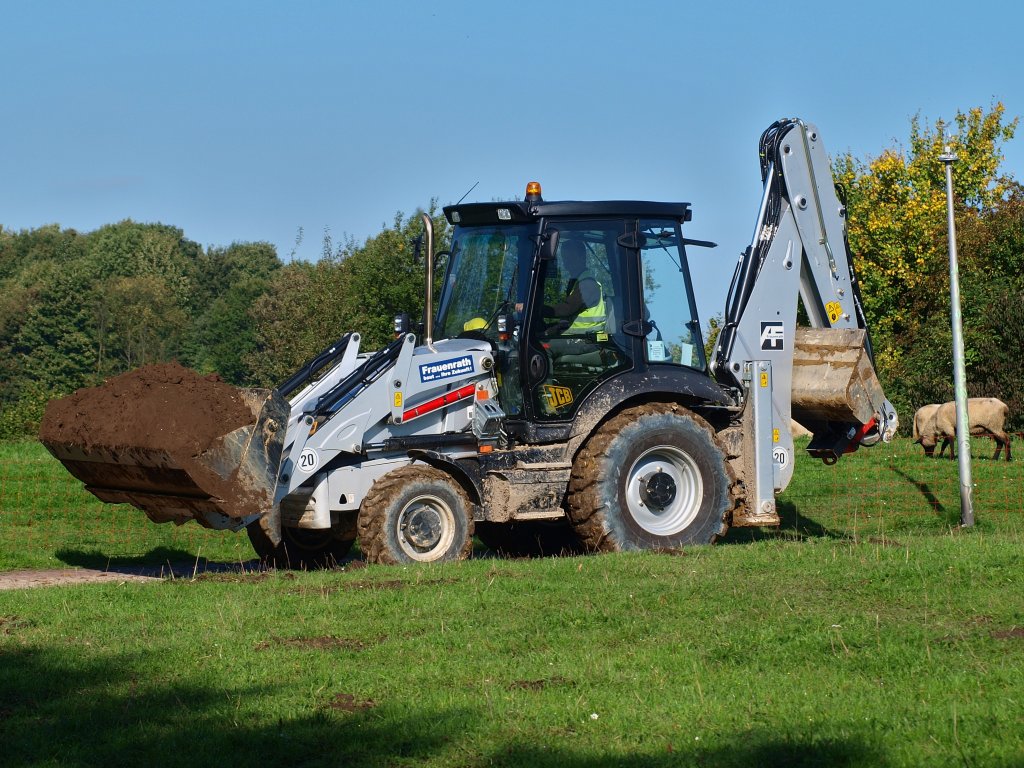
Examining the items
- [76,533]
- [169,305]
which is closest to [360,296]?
[76,533]

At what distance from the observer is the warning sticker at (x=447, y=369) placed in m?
12.8

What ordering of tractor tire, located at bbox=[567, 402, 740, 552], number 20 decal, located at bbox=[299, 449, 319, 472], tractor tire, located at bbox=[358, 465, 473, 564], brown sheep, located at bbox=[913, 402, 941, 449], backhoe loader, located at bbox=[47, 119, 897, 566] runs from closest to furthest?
tractor tire, located at bbox=[358, 465, 473, 564] < number 20 decal, located at bbox=[299, 449, 319, 472] < backhoe loader, located at bbox=[47, 119, 897, 566] < tractor tire, located at bbox=[567, 402, 740, 552] < brown sheep, located at bbox=[913, 402, 941, 449]

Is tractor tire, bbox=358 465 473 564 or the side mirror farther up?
the side mirror

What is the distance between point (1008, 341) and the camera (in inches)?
1384

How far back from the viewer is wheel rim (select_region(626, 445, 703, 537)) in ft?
42.6

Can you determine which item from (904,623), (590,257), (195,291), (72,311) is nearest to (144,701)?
(904,623)

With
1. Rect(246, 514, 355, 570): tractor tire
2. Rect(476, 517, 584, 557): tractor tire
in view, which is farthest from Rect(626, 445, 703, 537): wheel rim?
Rect(246, 514, 355, 570): tractor tire

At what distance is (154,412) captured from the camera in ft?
36.5

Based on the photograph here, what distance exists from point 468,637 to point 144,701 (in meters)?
2.15

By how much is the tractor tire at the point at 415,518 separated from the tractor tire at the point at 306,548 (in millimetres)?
1483

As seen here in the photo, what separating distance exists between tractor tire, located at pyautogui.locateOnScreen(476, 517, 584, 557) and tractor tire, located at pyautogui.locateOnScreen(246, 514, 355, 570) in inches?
64.7

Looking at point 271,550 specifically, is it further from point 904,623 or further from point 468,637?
point 904,623

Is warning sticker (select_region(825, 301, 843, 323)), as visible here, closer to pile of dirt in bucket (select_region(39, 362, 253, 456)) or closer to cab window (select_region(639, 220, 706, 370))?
cab window (select_region(639, 220, 706, 370))

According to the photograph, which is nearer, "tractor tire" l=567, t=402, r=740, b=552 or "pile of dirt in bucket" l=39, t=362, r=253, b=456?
"pile of dirt in bucket" l=39, t=362, r=253, b=456
